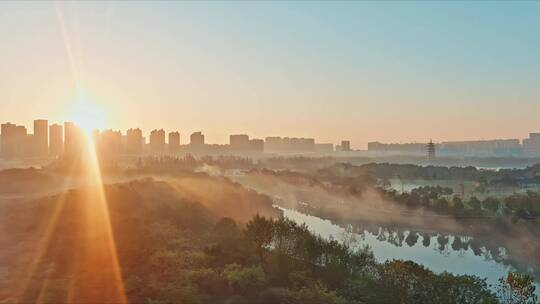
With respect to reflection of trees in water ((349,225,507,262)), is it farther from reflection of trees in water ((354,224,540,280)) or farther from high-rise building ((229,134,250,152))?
high-rise building ((229,134,250,152))

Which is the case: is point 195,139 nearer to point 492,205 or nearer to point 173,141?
point 173,141

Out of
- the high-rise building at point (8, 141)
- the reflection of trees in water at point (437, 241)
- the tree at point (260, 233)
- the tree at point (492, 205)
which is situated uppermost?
the high-rise building at point (8, 141)

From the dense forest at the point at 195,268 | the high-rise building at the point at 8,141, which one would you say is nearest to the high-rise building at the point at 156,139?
the high-rise building at the point at 8,141

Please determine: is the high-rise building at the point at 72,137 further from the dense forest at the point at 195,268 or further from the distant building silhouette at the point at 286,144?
the distant building silhouette at the point at 286,144

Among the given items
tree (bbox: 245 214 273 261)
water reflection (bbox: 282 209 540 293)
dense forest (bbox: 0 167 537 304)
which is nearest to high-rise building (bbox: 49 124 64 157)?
water reflection (bbox: 282 209 540 293)

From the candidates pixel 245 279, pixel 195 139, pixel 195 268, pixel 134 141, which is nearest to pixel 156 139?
pixel 134 141
